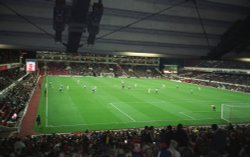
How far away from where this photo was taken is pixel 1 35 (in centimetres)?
1072

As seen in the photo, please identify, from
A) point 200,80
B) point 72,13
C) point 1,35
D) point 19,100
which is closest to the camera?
point 72,13

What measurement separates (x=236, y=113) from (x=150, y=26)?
18.7 m

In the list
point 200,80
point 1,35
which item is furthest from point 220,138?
point 200,80

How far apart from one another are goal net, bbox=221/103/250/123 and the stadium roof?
13.8m

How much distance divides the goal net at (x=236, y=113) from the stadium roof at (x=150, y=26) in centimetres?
1384

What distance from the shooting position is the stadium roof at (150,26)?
11523 mm

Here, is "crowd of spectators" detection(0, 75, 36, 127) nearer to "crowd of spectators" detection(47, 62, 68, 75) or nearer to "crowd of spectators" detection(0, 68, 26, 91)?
"crowd of spectators" detection(0, 68, 26, 91)

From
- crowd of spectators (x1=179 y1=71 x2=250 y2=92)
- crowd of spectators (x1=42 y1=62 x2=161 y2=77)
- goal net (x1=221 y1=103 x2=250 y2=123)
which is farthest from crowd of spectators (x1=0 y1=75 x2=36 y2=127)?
crowd of spectators (x1=42 y1=62 x2=161 y2=77)

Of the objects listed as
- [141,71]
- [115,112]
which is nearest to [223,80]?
[141,71]

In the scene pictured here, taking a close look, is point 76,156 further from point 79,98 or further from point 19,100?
point 79,98

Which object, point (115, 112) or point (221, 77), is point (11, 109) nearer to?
point (115, 112)

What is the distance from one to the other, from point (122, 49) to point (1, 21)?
6.00m

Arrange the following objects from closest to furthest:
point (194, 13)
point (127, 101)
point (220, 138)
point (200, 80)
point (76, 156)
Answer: point (76, 156)
point (220, 138)
point (194, 13)
point (127, 101)
point (200, 80)

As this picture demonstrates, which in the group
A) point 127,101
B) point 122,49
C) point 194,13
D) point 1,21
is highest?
point 194,13
